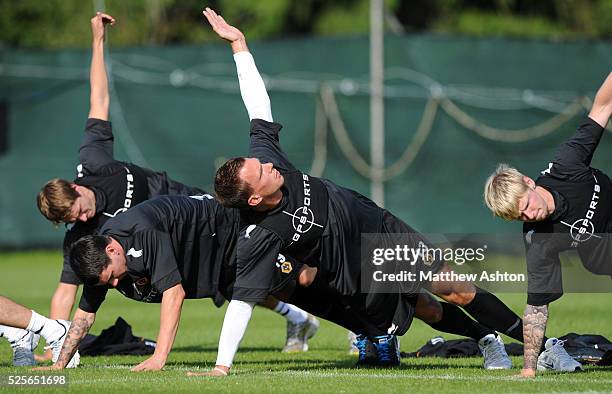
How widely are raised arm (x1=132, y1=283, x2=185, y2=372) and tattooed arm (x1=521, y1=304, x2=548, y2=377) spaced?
249 centimetres

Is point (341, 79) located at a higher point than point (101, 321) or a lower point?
higher

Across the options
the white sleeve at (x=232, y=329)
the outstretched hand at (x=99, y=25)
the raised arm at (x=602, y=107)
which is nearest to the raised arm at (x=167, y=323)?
the white sleeve at (x=232, y=329)

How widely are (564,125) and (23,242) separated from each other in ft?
36.6

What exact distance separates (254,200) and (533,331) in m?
2.17

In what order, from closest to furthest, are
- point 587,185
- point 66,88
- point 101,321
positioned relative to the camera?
point 587,185 → point 101,321 → point 66,88

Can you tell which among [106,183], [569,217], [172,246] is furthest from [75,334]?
[569,217]

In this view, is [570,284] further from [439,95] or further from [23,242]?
[23,242]

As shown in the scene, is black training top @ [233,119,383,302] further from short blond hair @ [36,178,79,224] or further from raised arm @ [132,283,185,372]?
short blond hair @ [36,178,79,224]

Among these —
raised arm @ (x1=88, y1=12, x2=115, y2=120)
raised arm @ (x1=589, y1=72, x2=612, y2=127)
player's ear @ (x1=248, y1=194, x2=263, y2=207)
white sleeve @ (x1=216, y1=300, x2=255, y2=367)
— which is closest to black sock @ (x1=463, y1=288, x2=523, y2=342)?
raised arm @ (x1=589, y1=72, x2=612, y2=127)

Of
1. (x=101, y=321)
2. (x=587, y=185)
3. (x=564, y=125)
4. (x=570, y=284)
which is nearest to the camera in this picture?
(x=587, y=185)

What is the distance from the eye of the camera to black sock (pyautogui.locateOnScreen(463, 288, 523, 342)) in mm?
9039

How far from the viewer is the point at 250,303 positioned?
321 inches

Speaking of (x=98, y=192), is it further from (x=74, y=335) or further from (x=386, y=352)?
(x=386, y=352)

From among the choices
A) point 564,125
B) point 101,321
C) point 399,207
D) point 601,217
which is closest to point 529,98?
point 564,125
